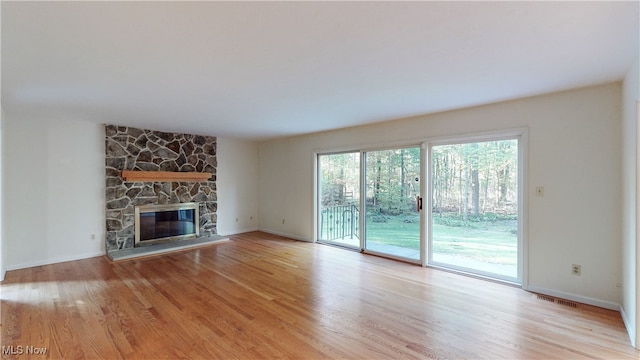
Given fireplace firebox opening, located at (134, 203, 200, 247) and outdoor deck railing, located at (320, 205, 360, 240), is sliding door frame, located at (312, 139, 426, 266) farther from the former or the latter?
fireplace firebox opening, located at (134, 203, 200, 247)

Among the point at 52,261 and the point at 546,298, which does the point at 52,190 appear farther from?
the point at 546,298

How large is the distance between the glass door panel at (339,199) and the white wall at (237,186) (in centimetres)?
210

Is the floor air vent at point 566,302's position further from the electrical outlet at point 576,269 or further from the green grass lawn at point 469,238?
the green grass lawn at point 469,238

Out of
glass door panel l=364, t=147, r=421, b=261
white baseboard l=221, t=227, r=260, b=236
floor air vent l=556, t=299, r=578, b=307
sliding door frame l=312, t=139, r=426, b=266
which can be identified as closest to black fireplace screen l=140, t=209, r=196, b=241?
white baseboard l=221, t=227, r=260, b=236

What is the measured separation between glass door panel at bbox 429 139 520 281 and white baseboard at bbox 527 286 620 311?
281 mm

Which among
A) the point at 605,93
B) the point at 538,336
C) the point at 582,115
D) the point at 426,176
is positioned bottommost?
the point at 538,336

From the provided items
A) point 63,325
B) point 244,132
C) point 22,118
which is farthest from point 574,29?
point 22,118

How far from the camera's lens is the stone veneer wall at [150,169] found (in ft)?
16.9

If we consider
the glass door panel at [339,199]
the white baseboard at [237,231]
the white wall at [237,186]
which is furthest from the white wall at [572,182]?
the white baseboard at [237,231]

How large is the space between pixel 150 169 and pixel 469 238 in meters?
5.76

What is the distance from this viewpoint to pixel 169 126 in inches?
203

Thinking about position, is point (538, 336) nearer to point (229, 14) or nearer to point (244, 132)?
point (229, 14)

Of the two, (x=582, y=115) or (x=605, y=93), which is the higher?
(x=605, y=93)

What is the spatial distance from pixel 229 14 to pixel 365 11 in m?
0.79
